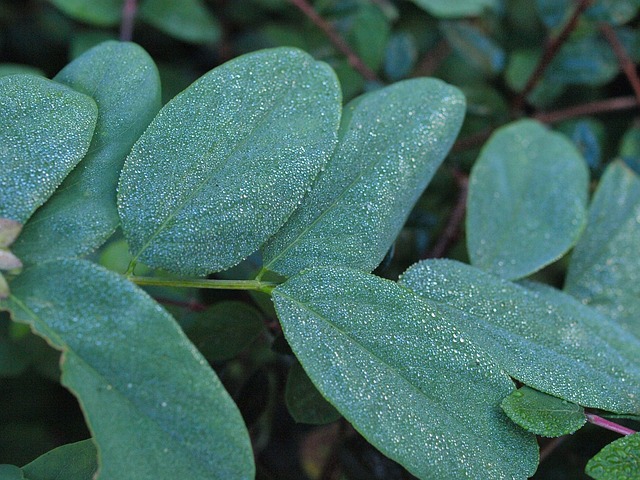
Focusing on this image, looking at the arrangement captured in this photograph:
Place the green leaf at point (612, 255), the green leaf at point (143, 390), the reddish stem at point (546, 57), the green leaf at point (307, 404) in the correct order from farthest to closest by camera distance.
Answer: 1. the reddish stem at point (546, 57)
2. the green leaf at point (612, 255)
3. the green leaf at point (307, 404)
4. the green leaf at point (143, 390)

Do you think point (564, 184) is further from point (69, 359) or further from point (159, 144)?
point (69, 359)

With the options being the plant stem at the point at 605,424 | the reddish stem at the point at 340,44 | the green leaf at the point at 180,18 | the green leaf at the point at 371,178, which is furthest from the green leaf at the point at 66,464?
the green leaf at the point at 180,18

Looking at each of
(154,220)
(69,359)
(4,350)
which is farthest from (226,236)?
(4,350)

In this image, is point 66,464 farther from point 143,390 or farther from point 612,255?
point 612,255

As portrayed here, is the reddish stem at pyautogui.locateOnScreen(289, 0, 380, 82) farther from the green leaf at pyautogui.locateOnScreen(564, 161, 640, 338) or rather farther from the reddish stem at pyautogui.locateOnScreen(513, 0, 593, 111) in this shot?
the green leaf at pyautogui.locateOnScreen(564, 161, 640, 338)

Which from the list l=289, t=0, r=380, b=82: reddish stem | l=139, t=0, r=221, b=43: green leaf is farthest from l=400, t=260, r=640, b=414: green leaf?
l=139, t=0, r=221, b=43: green leaf

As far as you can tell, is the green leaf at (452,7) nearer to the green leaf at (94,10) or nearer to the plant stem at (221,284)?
the green leaf at (94,10)
